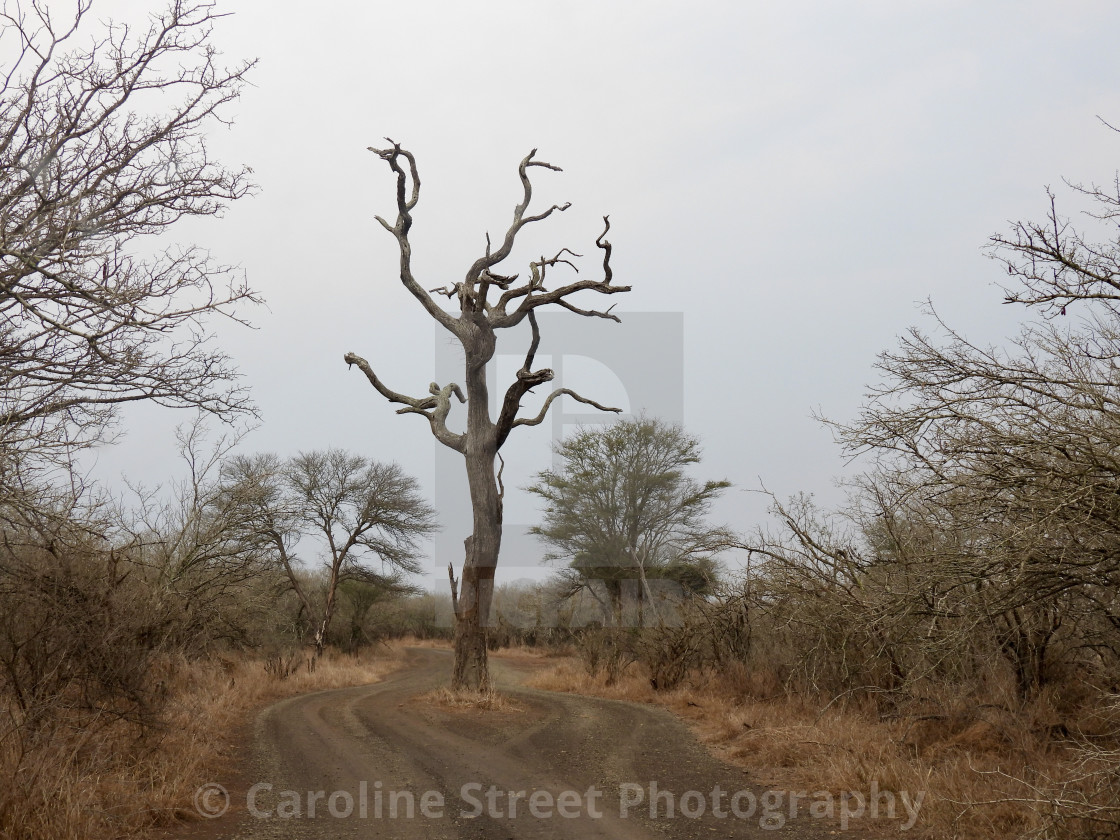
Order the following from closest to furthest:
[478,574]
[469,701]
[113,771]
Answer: [113,771] < [469,701] < [478,574]

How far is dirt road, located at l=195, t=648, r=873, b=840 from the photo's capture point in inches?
226

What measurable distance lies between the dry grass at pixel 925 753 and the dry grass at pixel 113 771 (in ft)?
16.9

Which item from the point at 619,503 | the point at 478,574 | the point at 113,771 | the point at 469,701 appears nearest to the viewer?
the point at 113,771

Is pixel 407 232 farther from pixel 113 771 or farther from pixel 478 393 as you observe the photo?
pixel 113 771

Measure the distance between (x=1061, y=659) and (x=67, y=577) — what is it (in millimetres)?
9058

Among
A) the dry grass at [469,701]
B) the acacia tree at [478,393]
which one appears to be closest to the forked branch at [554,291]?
the acacia tree at [478,393]

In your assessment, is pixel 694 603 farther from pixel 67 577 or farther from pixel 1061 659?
pixel 67 577

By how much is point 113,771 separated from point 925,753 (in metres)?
6.82

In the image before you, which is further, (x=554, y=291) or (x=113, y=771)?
(x=554, y=291)

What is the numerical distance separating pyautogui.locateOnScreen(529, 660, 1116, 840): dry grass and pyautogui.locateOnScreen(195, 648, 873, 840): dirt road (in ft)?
1.47

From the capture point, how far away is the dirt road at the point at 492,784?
573 cm

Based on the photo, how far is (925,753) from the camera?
22.9 ft

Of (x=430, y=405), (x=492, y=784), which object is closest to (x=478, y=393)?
(x=430, y=405)

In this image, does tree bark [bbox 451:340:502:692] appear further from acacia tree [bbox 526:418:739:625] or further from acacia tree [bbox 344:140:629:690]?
acacia tree [bbox 526:418:739:625]
